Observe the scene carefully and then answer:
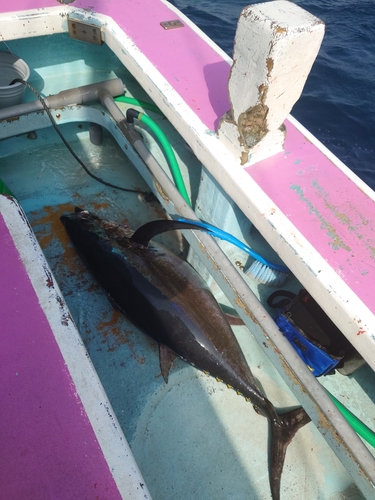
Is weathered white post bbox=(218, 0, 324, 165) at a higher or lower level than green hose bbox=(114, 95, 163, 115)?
higher

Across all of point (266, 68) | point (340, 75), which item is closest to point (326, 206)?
point (266, 68)

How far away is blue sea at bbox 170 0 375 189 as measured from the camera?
17.3 feet

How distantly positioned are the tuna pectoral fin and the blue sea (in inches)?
142

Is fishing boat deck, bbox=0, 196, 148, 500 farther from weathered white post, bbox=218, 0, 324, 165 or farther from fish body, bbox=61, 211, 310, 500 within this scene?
weathered white post, bbox=218, 0, 324, 165

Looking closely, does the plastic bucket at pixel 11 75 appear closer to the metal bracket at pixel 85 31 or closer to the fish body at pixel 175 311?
the metal bracket at pixel 85 31

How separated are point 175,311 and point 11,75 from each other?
2.62 metres

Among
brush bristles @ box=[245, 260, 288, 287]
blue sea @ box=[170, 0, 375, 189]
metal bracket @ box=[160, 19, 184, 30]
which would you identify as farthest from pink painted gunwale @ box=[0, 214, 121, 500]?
blue sea @ box=[170, 0, 375, 189]

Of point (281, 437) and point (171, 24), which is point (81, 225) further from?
point (281, 437)

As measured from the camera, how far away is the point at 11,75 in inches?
Answer: 124

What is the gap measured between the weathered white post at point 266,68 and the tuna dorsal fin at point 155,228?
49cm

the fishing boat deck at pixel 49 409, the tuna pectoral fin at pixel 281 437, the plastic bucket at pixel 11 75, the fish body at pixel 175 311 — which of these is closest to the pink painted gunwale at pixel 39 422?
the fishing boat deck at pixel 49 409

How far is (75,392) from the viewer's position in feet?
3.88

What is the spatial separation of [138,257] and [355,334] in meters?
1.41

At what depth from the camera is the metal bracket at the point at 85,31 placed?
8.89 feet
